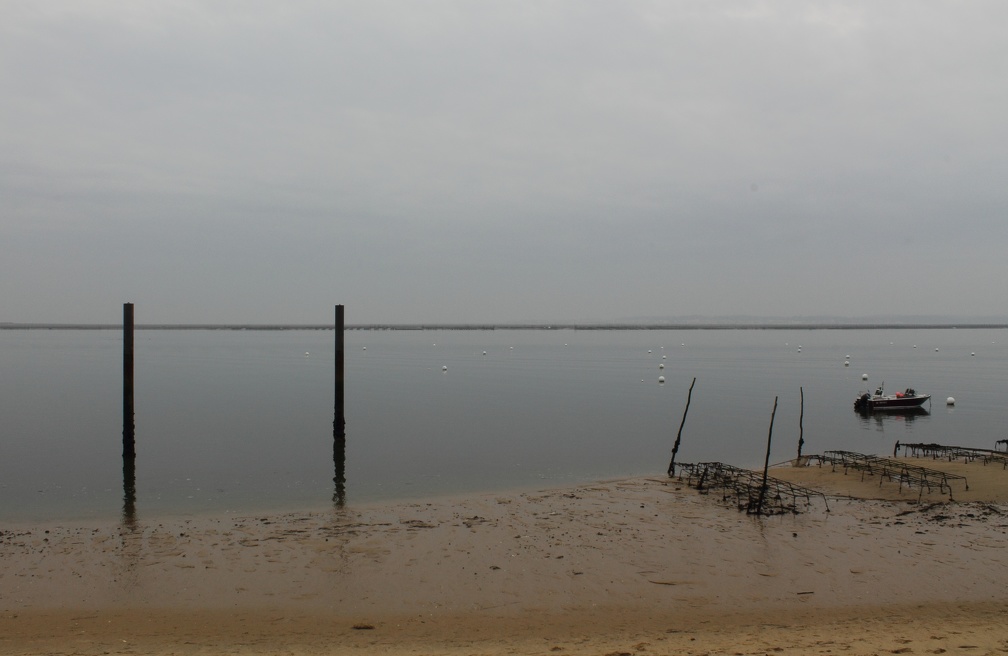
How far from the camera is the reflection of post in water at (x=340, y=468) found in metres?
21.5

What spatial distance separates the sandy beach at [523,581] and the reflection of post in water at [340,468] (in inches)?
86.5

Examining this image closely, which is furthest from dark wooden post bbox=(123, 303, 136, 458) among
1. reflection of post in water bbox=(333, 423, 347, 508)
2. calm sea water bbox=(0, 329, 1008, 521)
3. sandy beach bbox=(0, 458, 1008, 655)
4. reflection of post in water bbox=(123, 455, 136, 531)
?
sandy beach bbox=(0, 458, 1008, 655)

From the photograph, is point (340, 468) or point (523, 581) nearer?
point (523, 581)

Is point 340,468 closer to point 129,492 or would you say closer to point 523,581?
point 129,492

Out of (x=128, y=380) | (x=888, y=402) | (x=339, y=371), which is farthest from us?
(x=888, y=402)

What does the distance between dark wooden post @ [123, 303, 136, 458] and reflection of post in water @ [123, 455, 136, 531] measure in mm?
444

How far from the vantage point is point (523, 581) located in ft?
43.6

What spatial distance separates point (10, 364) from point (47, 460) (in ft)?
220

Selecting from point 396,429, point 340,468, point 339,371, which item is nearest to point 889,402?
point 396,429

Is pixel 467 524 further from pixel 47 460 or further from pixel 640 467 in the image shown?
pixel 47 460

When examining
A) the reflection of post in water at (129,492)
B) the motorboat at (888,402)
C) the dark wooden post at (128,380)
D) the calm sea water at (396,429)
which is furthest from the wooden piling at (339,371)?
the motorboat at (888,402)

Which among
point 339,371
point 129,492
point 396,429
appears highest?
point 339,371

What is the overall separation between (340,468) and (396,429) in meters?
Result: 10.1

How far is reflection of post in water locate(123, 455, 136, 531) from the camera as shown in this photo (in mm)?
18344
